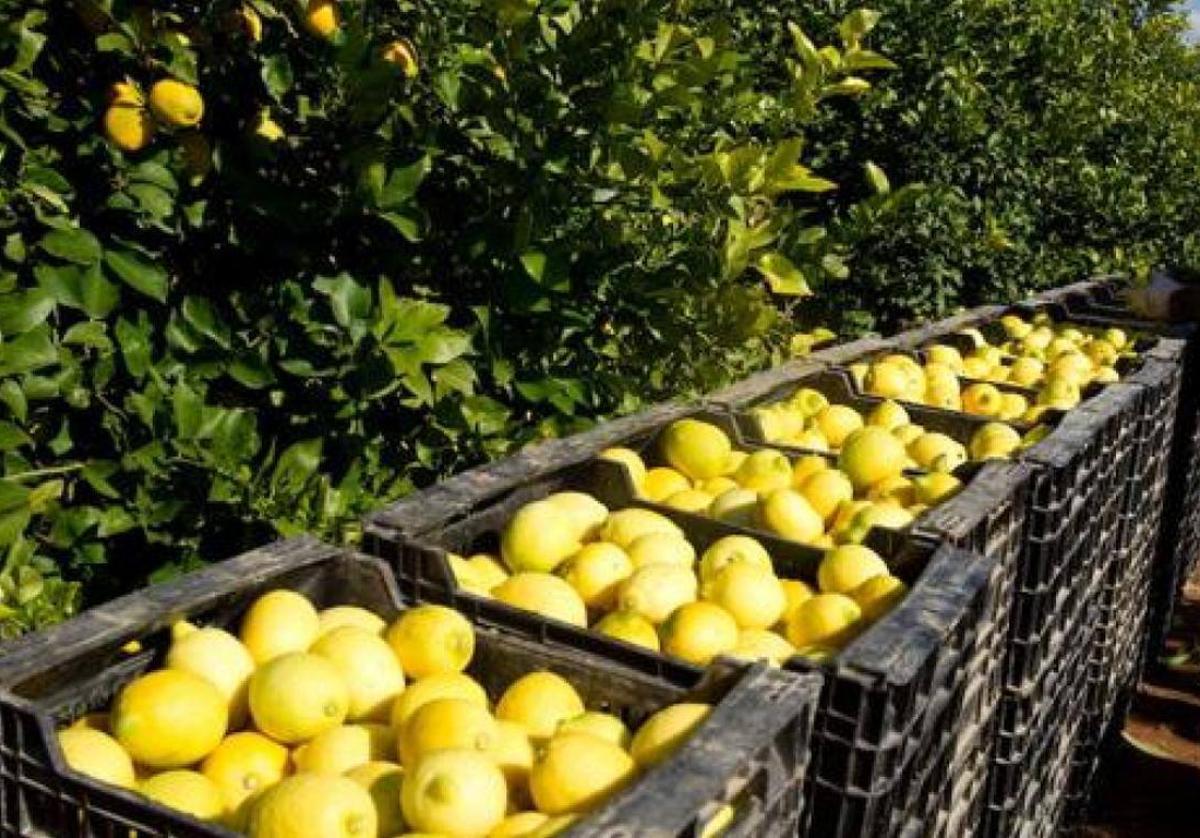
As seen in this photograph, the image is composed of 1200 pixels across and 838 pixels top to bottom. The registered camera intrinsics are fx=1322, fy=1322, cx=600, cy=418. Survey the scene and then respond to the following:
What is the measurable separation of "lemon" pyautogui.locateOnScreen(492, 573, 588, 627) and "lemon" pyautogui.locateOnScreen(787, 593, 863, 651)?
32cm

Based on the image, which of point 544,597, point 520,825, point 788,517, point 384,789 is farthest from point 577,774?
point 788,517

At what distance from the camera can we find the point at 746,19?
577 centimetres

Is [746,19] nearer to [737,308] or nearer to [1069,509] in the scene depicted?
[737,308]

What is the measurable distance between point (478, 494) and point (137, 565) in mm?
726

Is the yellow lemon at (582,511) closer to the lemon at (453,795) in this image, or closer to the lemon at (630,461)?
the lemon at (630,461)

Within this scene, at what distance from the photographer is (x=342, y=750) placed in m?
1.53

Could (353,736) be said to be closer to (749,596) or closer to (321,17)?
(749,596)

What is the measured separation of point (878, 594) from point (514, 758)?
2.18 feet

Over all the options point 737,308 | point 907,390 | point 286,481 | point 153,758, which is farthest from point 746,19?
point 153,758

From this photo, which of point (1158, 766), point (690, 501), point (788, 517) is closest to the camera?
point (788, 517)

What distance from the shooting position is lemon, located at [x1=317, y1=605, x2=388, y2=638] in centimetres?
176

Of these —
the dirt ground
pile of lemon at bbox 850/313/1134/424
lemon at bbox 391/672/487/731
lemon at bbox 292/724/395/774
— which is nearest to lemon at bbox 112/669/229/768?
lemon at bbox 292/724/395/774

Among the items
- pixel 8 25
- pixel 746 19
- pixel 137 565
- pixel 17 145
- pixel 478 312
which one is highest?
pixel 746 19

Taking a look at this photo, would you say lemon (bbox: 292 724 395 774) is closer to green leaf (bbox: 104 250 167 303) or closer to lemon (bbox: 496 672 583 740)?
lemon (bbox: 496 672 583 740)
